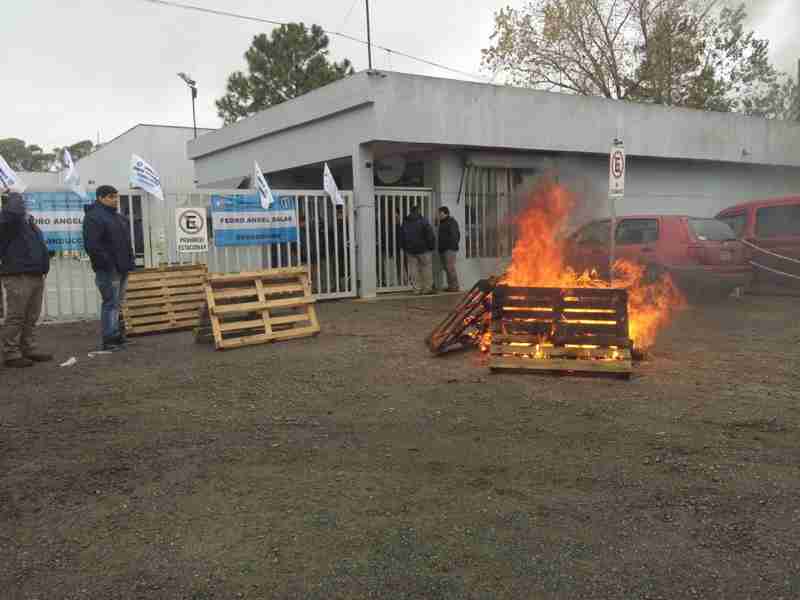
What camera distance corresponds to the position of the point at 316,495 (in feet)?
11.8

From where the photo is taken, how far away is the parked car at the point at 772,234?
11391mm

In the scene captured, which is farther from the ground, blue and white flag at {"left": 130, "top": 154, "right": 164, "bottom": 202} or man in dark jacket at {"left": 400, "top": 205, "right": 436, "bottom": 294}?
blue and white flag at {"left": 130, "top": 154, "right": 164, "bottom": 202}

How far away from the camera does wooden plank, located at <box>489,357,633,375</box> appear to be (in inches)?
240

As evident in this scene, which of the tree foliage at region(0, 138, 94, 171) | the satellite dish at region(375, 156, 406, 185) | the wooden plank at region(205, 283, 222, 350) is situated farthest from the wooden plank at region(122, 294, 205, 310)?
the tree foliage at region(0, 138, 94, 171)

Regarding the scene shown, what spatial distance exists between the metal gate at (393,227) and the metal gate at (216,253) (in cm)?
76

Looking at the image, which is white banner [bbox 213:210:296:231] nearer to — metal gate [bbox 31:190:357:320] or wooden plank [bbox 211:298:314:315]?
metal gate [bbox 31:190:357:320]

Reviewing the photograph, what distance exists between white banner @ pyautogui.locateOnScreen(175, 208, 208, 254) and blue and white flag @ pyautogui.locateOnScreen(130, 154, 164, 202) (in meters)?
0.59

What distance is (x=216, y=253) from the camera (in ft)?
37.6

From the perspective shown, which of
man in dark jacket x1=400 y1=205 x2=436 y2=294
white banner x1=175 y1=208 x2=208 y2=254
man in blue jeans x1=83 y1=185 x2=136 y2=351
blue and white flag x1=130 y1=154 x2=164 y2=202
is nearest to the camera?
man in blue jeans x1=83 y1=185 x2=136 y2=351

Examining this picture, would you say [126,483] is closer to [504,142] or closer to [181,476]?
[181,476]

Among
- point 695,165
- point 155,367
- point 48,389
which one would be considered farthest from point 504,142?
point 48,389

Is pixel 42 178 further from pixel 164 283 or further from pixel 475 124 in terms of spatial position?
pixel 164 283

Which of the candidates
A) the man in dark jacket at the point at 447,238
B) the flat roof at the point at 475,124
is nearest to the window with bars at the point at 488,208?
the flat roof at the point at 475,124

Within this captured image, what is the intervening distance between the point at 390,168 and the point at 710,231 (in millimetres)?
7007
